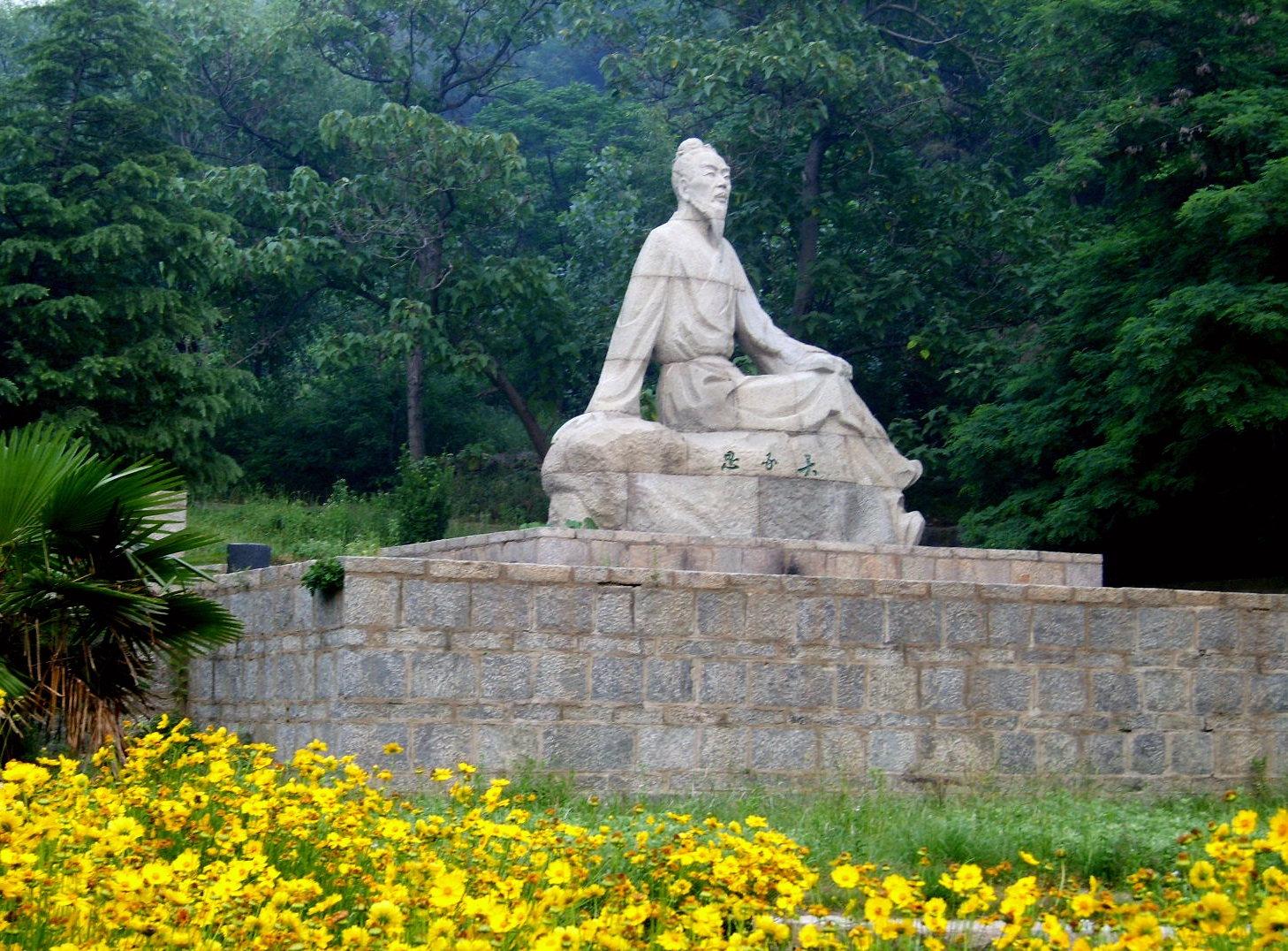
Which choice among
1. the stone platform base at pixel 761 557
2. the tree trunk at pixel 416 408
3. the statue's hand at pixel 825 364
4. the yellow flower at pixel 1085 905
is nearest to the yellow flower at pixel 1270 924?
the yellow flower at pixel 1085 905

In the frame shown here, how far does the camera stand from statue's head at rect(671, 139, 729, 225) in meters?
11.1

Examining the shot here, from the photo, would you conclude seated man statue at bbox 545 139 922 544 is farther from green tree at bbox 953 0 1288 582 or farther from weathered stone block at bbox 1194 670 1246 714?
green tree at bbox 953 0 1288 582

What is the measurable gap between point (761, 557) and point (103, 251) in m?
12.3

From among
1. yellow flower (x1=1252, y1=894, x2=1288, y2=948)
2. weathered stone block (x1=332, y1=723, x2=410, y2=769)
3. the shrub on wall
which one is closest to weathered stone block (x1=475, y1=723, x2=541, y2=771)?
weathered stone block (x1=332, y1=723, x2=410, y2=769)

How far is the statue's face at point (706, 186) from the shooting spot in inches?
435

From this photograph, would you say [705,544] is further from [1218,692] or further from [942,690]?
[1218,692]

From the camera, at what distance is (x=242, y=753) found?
8.75m

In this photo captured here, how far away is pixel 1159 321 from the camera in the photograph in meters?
14.8

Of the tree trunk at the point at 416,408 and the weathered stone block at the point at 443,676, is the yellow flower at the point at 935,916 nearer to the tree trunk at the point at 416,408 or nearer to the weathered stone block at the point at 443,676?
the weathered stone block at the point at 443,676

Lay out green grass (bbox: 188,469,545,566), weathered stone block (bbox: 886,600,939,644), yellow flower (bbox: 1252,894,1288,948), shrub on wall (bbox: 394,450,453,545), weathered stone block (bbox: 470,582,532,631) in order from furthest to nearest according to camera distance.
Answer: green grass (bbox: 188,469,545,566), shrub on wall (bbox: 394,450,453,545), weathered stone block (bbox: 886,600,939,644), weathered stone block (bbox: 470,582,532,631), yellow flower (bbox: 1252,894,1288,948)

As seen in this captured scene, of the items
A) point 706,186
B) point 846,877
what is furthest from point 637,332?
point 846,877

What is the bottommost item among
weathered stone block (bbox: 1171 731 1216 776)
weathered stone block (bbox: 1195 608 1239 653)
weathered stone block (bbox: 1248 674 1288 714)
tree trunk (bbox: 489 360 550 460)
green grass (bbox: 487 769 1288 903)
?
green grass (bbox: 487 769 1288 903)

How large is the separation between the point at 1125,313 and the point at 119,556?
1121 centimetres

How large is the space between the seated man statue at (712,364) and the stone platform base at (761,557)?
611mm
